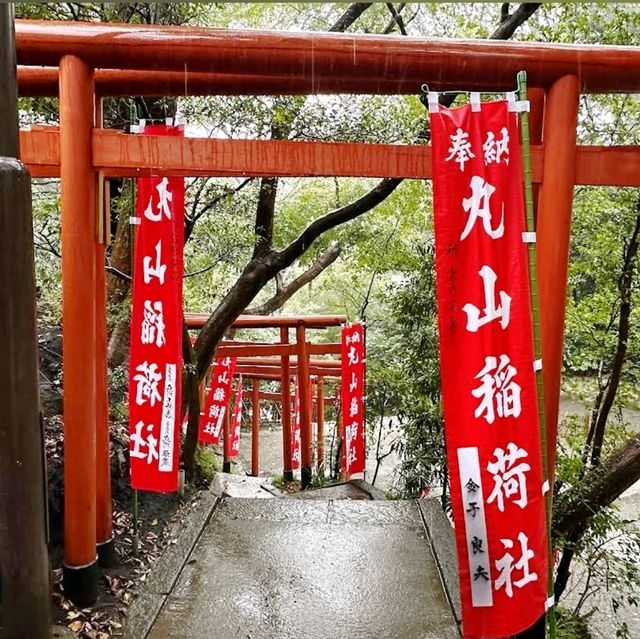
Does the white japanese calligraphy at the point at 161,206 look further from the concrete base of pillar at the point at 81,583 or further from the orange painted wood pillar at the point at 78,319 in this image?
the concrete base of pillar at the point at 81,583

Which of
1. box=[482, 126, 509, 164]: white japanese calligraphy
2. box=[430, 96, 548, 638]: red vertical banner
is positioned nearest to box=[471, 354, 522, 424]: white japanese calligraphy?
box=[430, 96, 548, 638]: red vertical banner

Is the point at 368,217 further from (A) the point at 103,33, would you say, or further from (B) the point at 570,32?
(A) the point at 103,33

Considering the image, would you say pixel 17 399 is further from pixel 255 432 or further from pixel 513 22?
pixel 255 432

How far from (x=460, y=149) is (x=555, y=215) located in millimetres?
965

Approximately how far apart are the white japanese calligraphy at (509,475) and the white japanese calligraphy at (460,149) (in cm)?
158

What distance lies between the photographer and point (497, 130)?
10.2 ft

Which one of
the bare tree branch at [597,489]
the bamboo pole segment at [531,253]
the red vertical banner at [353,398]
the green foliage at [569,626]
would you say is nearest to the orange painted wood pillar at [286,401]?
the red vertical banner at [353,398]

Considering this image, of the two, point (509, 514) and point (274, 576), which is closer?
point (509, 514)

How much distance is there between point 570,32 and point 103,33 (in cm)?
453

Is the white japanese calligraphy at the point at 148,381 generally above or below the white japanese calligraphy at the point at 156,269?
below

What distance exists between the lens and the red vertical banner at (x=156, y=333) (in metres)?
4.36

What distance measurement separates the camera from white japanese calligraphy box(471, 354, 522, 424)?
306cm

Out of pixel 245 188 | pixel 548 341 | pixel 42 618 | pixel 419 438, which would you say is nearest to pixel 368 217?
pixel 245 188

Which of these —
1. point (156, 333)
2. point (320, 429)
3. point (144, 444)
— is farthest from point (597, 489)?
point (320, 429)
